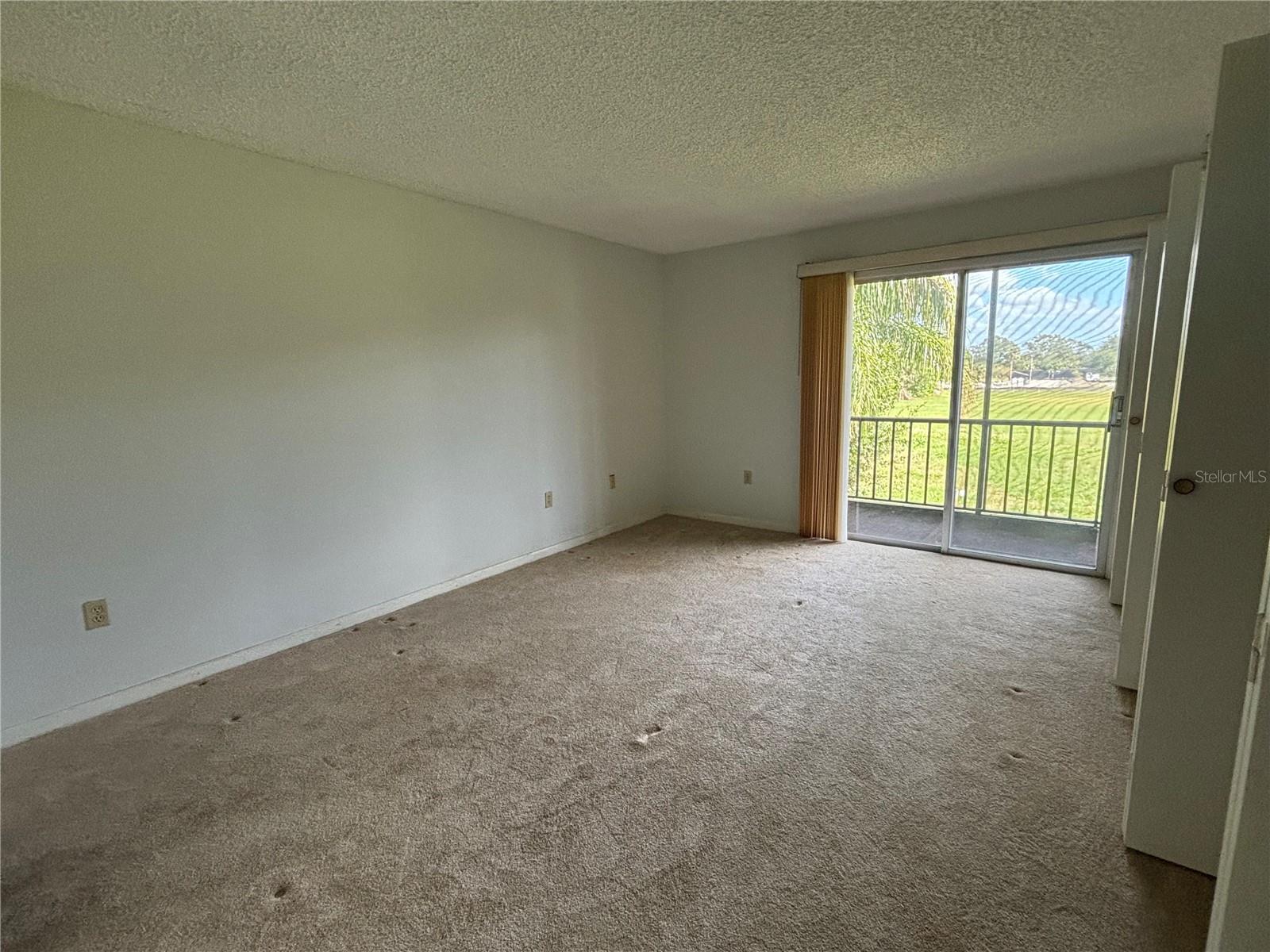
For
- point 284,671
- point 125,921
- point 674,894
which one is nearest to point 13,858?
point 125,921

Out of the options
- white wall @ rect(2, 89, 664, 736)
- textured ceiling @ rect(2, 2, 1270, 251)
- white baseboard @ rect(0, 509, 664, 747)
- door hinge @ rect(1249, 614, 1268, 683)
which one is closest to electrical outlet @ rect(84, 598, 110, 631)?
white wall @ rect(2, 89, 664, 736)

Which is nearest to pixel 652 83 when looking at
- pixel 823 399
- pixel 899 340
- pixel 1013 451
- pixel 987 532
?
pixel 823 399

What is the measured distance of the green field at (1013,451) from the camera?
3496mm

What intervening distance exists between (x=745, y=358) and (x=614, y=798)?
3479 mm

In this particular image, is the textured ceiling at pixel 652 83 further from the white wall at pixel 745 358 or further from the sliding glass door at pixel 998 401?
the white wall at pixel 745 358

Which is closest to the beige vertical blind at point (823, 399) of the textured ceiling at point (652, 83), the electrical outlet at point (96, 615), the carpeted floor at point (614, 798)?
the textured ceiling at point (652, 83)

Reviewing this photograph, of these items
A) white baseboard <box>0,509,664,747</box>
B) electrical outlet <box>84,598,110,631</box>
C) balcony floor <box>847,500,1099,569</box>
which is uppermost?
electrical outlet <box>84,598,110,631</box>

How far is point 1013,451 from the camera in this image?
376 cm

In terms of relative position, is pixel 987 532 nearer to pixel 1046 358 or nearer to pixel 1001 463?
pixel 1001 463

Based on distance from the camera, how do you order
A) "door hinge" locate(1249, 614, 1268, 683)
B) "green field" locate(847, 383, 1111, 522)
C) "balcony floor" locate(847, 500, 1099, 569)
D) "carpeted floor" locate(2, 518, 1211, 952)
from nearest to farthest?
"door hinge" locate(1249, 614, 1268, 683) → "carpeted floor" locate(2, 518, 1211, 952) → "green field" locate(847, 383, 1111, 522) → "balcony floor" locate(847, 500, 1099, 569)

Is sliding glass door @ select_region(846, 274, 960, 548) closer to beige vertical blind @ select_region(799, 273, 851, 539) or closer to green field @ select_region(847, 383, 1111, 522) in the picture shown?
green field @ select_region(847, 383, 1111, 522)

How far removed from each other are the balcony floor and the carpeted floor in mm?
926

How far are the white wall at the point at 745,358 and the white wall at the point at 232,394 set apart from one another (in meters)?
1.35

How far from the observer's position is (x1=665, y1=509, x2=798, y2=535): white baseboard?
4484 millimetres
